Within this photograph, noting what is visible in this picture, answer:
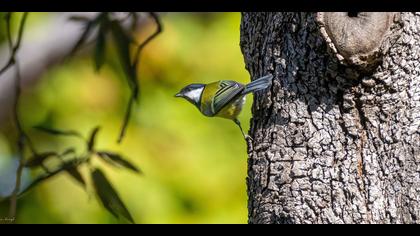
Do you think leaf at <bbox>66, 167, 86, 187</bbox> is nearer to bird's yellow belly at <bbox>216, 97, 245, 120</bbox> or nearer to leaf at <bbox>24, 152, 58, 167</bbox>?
leaf at <bbox>24, 152, 58, 167</bbox>

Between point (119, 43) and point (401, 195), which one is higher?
point (119, 43)

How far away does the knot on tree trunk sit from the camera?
1.48 metres

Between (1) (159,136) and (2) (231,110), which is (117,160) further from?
(1) (159,136)

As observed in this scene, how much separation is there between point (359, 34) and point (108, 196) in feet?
2.51

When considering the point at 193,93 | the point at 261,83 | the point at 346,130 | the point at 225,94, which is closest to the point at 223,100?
the point at 225,94

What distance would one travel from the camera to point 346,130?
1554mm

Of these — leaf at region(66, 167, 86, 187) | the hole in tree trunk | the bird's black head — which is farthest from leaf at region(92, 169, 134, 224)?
the hole in tree trunk

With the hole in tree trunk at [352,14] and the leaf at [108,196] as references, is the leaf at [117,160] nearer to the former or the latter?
the leaf at [108,196]
